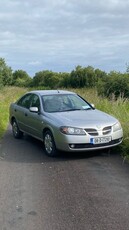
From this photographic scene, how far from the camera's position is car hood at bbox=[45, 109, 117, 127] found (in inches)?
303

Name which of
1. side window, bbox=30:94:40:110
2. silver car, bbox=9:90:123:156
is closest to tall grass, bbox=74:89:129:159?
silver car, bbox=9:90:123:156

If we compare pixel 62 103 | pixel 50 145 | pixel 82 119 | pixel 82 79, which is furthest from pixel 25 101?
pixel 82 79

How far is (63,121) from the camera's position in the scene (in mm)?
7828

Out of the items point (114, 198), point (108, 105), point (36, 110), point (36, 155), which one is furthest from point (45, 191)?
point (108, 105)

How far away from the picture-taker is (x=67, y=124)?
25.2ft

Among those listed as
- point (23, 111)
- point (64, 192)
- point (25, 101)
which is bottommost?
point (64, 192)

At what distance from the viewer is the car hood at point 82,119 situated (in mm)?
7701

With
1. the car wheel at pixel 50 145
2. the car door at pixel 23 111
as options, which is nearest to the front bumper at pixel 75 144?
the car wheel at pixel 50 145

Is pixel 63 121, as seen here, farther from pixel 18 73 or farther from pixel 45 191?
pixel 18 73

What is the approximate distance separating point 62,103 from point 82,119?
4.62ft

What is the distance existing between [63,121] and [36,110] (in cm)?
135

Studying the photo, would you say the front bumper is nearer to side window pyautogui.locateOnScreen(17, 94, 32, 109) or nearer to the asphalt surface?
the asphalt surface

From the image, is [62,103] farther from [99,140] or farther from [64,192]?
[64,192]

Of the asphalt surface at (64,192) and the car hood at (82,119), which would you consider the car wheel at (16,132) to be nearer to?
the asphalt surface at (64,192)
